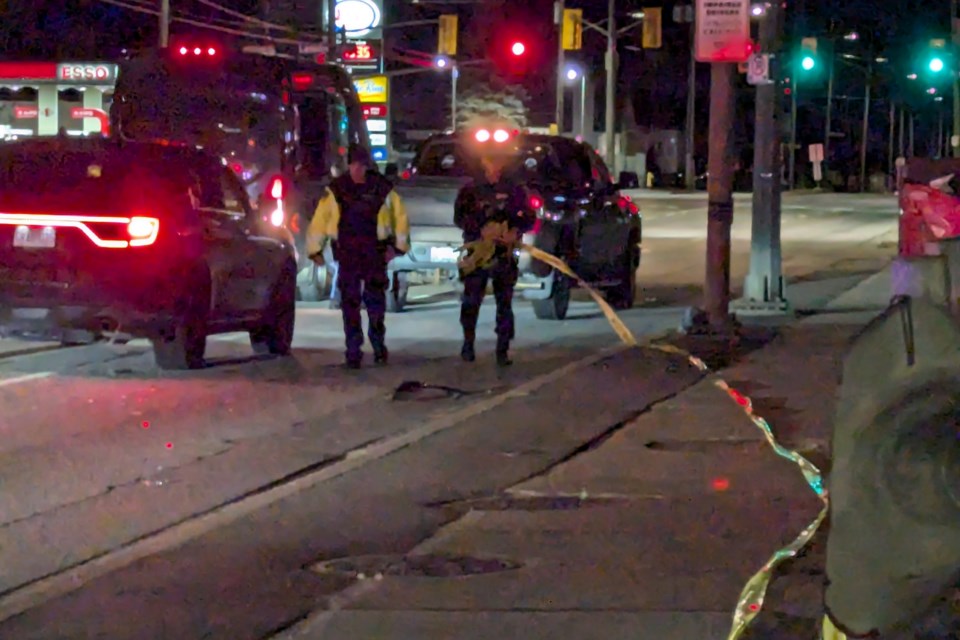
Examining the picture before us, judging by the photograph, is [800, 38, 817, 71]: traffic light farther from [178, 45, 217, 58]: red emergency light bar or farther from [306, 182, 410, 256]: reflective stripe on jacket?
[306, 182, 410, 256]: reflective stripe on jacket

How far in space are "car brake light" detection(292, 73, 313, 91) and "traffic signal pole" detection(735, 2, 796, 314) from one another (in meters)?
5.30

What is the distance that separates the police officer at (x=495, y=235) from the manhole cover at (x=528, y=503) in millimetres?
4573

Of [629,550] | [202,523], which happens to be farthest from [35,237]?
[629,550]

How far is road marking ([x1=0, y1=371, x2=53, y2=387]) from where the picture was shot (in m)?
11.7

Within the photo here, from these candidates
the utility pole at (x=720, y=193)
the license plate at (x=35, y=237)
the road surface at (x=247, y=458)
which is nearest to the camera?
the road surface at (x=247, y=458)

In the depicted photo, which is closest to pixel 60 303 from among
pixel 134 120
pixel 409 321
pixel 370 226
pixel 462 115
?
pixel 370 226

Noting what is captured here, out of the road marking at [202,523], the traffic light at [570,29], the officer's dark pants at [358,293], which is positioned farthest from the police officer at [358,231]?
the traffic light at [570,29]

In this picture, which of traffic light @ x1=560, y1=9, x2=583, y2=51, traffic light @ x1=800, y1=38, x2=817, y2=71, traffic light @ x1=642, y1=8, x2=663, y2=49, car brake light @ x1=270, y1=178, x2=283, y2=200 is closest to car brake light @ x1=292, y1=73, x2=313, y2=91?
car brake light @ x1=270, y1=178, x2=283, y2=200

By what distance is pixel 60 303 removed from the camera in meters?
11.6

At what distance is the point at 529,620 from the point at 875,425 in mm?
3088

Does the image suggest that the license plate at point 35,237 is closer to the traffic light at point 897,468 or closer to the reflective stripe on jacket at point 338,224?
the reflective stripe on jacket at point 338,224

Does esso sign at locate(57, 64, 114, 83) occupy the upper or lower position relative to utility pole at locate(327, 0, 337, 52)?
lower

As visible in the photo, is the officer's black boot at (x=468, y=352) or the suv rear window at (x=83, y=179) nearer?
the suv rear window at (x=83, y=179)

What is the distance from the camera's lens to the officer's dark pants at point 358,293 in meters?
12.4
